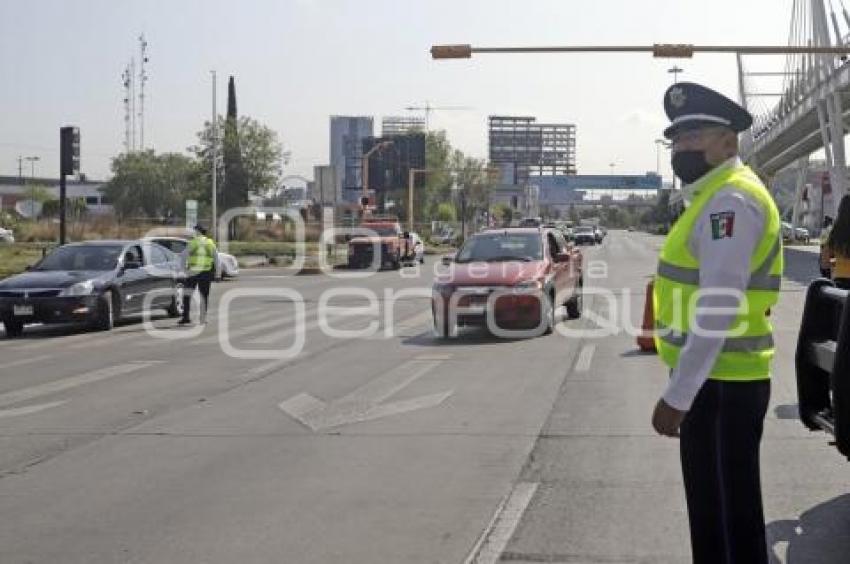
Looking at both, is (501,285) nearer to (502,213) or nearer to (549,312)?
(549,312)

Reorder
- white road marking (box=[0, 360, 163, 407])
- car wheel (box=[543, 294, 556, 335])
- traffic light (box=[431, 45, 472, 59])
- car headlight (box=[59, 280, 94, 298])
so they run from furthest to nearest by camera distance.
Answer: traffic light (box=[431, 45, 472, 59]) < car headlight (box=[59, 280, 94, 298]) < car wheel (box=[543, 294, 556, 335]) < white road marking (box=[0, 360, 163, 407])

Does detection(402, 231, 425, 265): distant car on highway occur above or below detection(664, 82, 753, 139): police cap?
below

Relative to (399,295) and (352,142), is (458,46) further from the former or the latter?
(352,142)

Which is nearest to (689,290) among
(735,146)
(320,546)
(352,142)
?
(735,146)

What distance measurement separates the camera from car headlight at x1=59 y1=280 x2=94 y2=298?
17.2 metres

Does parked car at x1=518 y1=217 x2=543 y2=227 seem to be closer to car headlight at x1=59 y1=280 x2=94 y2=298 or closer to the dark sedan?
A: the dark sedan

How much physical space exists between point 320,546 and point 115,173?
10595 cm

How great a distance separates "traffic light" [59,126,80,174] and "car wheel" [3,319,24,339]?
1025cm

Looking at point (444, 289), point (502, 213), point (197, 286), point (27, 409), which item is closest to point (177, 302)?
point (197, 286)

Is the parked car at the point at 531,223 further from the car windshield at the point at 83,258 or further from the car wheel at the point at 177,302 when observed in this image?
the car windshield at the point at 83,258

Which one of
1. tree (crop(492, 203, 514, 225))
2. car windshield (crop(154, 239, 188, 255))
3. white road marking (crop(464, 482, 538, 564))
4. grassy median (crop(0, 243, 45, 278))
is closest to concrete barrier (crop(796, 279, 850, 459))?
white road marking (crop(464, 482, 538, 564))

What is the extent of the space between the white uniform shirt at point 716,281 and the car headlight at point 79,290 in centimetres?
1494

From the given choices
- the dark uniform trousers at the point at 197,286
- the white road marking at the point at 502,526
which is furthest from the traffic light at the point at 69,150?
the white road marking at the point at 502,526

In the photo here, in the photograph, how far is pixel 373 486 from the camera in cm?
705
